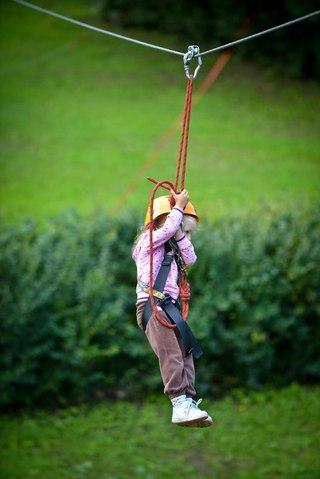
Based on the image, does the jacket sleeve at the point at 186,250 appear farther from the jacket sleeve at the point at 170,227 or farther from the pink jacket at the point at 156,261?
the jacket sleeve at the point at 170,227

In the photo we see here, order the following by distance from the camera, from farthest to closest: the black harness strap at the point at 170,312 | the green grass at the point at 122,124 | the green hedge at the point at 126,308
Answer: the green grass at the point at 122,124, the green hedge at the point at 126,308, the black harness strap at the point at 170,312

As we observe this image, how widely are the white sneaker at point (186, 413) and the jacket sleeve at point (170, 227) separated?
25.1 inches

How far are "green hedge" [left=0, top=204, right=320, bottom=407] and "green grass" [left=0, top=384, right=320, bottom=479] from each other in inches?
12.5

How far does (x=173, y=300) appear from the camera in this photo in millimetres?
3602

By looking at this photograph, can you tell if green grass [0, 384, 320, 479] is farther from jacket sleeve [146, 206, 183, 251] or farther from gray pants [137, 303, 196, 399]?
jacket sleeve [146, 206, 183, 251]

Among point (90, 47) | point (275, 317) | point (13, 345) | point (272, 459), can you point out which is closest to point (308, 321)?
point (275, 317)

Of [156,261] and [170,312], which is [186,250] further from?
[170,312]

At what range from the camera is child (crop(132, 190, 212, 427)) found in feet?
11.5

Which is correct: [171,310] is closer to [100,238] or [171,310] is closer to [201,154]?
[100,238]

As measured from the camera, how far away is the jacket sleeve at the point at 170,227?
3.49 m

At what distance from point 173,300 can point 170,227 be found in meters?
0.31

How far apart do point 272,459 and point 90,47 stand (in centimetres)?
1619

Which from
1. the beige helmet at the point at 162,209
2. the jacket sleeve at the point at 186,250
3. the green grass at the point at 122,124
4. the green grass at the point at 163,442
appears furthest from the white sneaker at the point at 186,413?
the green grass at the point at 122,124

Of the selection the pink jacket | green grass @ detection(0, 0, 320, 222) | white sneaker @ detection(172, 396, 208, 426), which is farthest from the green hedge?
white sneaker @ detection(172, 396, 208, 426)
